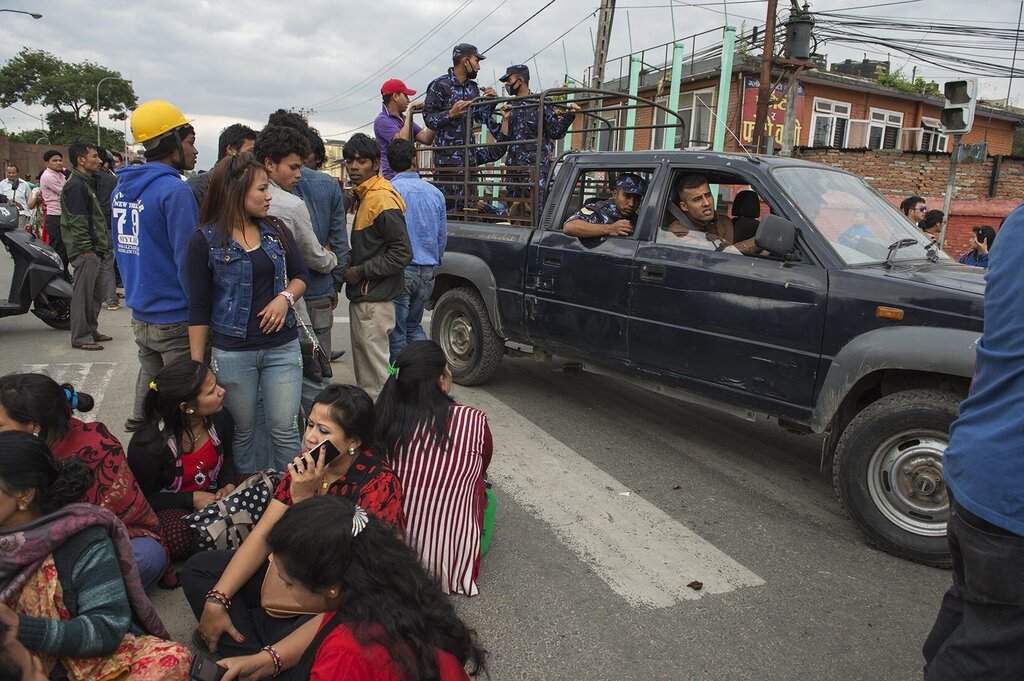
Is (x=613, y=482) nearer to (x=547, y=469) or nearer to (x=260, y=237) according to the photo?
(x=547, y=469)

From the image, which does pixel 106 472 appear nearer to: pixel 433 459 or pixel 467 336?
pixel 433 459

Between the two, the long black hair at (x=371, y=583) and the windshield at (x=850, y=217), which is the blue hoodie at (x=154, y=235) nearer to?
the long black hair at (x=371, y=583)

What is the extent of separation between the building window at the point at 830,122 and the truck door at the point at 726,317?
20906mm

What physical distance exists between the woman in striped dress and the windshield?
7.54 feet

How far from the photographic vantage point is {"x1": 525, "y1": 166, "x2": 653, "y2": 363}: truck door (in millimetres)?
4738

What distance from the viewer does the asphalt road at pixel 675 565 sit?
9.14 feet

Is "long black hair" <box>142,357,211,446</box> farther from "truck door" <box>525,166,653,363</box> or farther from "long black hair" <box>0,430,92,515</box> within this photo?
"truck door" <box>525,166,653,363</box>

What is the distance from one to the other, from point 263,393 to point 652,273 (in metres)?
2.40

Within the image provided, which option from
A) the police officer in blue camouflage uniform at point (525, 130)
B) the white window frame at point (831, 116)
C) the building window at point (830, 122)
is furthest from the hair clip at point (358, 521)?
the building window at point (830, 122)

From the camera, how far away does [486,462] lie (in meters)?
3.30

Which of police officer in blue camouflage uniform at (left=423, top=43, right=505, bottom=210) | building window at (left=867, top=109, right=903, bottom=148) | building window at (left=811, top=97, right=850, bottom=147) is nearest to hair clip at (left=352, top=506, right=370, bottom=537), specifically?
police officer in blue camouflage uniform at (left=423, top=43, right=505, bottom=210)

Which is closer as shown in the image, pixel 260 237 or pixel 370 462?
pixel 370 462

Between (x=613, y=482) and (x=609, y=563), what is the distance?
948mm

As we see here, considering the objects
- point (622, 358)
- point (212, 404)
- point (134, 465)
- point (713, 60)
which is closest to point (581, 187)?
point (622, 358)
